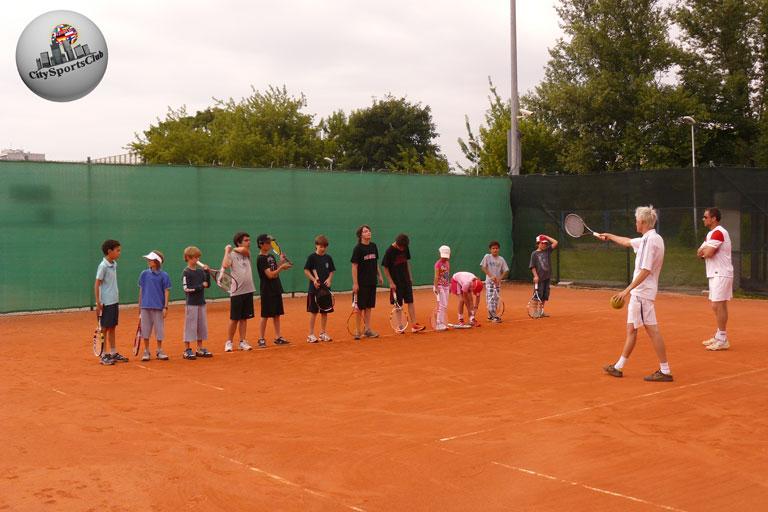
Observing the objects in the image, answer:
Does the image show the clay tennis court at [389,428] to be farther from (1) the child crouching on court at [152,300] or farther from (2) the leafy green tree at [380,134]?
(2) the leafy green tree at [380,134]

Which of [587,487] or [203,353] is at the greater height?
[203,353]

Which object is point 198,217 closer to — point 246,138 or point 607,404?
point 607,404

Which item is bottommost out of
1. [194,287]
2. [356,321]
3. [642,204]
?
[356,321]

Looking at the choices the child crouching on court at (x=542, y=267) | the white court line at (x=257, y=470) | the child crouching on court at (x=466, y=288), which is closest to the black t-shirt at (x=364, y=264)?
the child crouching on court at (x=466, y=288)

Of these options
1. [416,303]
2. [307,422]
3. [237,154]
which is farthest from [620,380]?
[237,154]

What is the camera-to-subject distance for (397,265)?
12422 millimetres

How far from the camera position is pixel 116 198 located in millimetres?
15984

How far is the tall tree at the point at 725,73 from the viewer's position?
39438 mm

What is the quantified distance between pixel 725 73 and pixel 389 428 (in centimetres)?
3845

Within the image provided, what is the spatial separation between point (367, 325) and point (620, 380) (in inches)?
173

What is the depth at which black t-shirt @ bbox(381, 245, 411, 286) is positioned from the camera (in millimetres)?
12352

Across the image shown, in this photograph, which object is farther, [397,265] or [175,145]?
[175,145]

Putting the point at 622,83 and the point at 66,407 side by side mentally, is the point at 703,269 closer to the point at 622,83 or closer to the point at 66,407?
the point at 66,407

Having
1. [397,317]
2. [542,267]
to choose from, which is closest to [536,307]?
[542,267]
